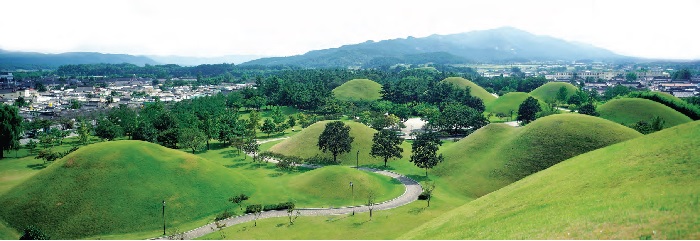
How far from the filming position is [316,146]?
92.8 metres

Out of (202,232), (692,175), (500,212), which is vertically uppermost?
(692,175)

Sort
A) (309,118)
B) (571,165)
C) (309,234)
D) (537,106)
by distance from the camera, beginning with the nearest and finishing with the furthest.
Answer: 1. (309,234)
2. (571,165)
3. (537,106)
4. (309,118)

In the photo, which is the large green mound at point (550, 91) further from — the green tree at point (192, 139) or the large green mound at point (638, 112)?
the green tree at point (192, 139)

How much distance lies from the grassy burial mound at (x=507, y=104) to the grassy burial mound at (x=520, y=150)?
6981cm

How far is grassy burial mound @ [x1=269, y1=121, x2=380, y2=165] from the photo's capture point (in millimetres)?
87938

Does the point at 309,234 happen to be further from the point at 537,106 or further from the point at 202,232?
the point at 537,106

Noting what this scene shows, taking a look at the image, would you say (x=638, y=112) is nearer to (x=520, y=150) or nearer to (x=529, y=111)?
(x=529, y=111)

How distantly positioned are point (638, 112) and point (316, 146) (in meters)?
96.1

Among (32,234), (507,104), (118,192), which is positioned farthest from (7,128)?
(507,104)

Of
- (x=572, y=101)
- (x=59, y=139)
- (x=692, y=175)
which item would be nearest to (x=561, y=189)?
(x=692, y=175)

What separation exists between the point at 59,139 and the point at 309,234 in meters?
91.2

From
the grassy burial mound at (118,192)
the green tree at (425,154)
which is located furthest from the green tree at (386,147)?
the grassy burial mound at (118,192)

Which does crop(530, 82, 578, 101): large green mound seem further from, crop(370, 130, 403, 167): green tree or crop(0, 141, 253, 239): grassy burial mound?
crop(0, 141, 253, 239): grassy burial mound

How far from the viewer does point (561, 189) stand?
41.6m
